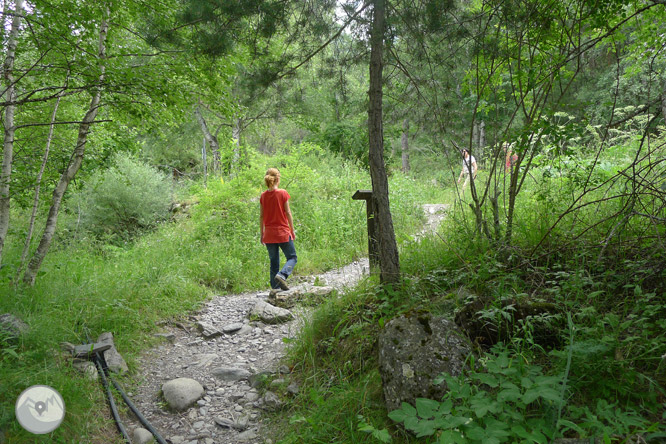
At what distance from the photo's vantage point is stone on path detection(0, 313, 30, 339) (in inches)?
135

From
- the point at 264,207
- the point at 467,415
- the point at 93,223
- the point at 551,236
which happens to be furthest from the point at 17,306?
the point at 93,223

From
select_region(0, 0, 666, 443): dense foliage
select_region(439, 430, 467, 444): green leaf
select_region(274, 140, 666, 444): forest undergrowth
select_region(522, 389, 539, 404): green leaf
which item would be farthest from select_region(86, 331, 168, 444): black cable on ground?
select_region(522, 389, 539, 404): green leaf

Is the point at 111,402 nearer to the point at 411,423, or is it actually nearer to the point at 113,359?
the point at 113,359

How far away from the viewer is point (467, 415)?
78.2 inches

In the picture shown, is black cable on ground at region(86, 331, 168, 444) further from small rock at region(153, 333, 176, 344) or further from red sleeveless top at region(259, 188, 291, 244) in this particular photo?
red sleeveless top at region(259, 188, 291, 244)

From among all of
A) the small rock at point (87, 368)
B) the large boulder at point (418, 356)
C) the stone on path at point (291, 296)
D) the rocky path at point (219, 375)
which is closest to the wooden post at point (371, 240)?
the rocky path at point (219, 375)

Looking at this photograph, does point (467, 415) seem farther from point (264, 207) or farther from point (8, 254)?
point (8, 254)

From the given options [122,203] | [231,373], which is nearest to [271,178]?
[231,373]

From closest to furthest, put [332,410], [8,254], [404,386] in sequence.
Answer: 1. [404,386]
2. [332,410]
3. [8,254]

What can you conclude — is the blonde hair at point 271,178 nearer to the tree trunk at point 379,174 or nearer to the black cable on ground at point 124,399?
the tree trunk at point 379,174

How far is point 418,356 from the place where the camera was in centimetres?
257

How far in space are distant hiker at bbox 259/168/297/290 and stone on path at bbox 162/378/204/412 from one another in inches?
99.1

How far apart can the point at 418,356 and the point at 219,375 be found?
2.37 m

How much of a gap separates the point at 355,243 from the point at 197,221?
12.2 ft
